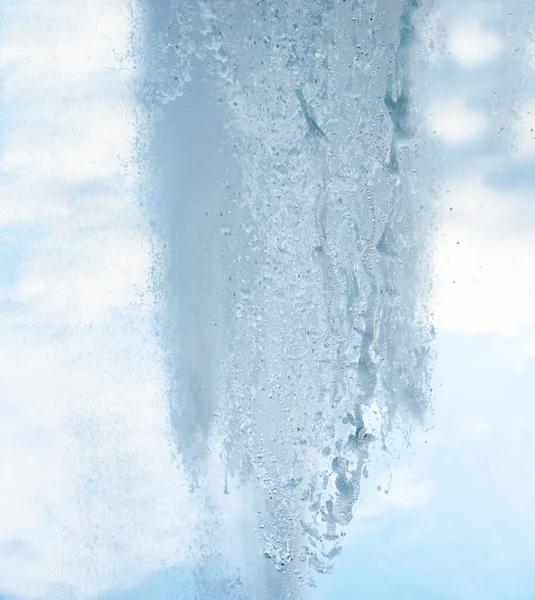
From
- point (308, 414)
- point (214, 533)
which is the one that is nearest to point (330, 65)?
point (308, 414)

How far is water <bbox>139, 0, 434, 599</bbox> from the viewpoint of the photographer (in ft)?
17.4

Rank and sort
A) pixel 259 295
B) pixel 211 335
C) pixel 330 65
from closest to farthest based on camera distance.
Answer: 1. pixel 330 65
2. pixel 259 295
3. pixel 211 335

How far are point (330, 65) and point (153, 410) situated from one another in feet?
12.1

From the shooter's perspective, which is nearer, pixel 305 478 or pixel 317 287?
pixel 317 287

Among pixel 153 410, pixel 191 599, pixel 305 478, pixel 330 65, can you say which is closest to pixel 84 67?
pixel 330 65

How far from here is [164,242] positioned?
20.7 ft

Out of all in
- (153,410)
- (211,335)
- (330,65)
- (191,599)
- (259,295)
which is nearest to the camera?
(330,65)

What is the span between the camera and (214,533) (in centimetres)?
717

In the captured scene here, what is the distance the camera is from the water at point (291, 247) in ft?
17.4

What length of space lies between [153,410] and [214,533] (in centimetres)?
137

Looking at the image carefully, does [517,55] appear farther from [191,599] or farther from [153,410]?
[191,599]

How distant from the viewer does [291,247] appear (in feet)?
18.8

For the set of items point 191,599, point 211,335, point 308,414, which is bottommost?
point 191,599

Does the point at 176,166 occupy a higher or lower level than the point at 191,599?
higher
